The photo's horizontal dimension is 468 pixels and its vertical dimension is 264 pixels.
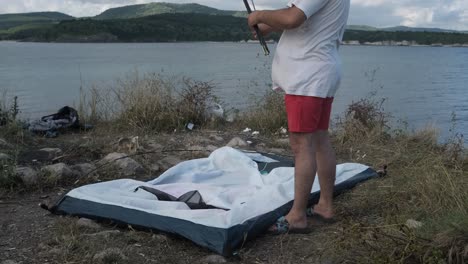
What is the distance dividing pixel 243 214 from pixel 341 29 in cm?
130

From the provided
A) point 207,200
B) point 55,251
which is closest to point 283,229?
point 207,200

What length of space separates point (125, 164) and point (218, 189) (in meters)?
1.26

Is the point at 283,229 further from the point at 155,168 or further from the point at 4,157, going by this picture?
the point at 4,157

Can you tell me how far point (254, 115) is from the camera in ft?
24.7

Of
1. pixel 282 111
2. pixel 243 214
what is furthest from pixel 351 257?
pixel 282 111

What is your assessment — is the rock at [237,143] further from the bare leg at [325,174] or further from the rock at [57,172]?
the bare leg at [325,174]

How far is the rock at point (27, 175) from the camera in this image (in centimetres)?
441

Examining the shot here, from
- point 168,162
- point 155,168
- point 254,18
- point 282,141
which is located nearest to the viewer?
point 254,18

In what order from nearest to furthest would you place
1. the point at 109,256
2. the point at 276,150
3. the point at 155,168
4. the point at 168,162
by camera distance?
1. the point at 109,256
2. the point at 155,168
3. the point at 168,162
4. the point at 276,150

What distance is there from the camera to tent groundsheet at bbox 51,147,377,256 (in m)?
3.29

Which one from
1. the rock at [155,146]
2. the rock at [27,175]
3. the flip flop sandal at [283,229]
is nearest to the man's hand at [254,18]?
the flip flop sandal at [283,229]

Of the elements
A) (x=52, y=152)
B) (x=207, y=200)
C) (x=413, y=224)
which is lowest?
(x=52, y=152)

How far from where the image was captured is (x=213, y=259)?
3.11 m

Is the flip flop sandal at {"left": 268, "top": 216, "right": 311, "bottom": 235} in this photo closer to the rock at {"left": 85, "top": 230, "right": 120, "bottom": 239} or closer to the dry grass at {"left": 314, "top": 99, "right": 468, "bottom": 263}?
the dry grass at {"left": 314, "top": 99, "right": 468, "bottom": 263}
